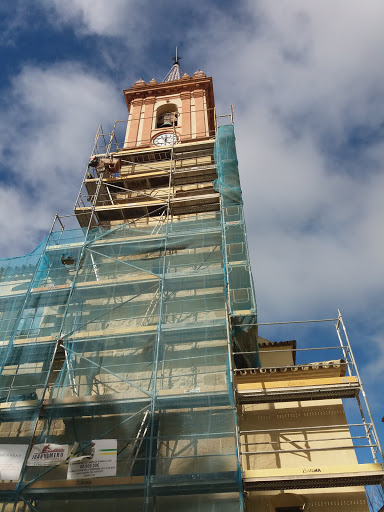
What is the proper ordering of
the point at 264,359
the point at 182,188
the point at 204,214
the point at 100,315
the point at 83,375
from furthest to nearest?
the point at 182,188 < the point at 204,214 < the point at 264,359 < the point at 100,315 < the point at 83,375

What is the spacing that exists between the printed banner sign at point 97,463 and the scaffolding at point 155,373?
0.12 metres

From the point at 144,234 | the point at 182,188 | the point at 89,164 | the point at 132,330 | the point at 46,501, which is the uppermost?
the point at 89,164

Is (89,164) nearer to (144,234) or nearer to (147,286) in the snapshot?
(144,234)

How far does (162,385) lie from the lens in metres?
9.74

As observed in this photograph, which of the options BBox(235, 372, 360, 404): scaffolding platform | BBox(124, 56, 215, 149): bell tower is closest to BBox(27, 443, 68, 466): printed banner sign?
BBox(235, 372, 360, 404): scaffolding platform

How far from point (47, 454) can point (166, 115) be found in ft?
58.2

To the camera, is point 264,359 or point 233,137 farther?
point 233,137

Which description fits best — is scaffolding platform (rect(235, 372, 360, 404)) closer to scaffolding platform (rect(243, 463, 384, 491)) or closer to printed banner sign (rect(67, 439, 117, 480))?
scaffolding platform (rect(243, 463, 384, 491))

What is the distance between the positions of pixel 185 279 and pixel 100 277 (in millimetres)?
2523

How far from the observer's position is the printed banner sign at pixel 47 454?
8.49 m

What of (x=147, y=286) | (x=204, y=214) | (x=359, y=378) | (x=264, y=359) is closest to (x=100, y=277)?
(x=147, y=286)

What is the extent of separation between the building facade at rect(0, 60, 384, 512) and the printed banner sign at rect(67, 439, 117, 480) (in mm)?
22

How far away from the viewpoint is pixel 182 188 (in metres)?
16.6

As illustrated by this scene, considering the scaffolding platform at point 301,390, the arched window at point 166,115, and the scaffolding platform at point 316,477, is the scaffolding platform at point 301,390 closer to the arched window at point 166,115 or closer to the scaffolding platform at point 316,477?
the scaffolding platform at point 316,477
